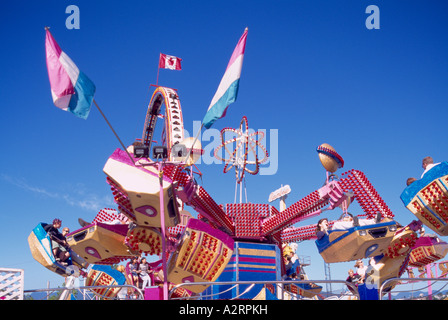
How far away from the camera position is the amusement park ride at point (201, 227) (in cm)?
881

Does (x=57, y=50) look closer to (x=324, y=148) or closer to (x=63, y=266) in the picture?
(x=63, y=266)

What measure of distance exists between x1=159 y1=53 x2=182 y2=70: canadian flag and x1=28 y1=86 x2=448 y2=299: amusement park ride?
0.95 metres

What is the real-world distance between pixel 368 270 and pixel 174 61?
906 centimetres

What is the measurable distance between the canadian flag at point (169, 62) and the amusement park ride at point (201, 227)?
3.12ft

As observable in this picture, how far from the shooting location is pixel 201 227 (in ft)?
34.7

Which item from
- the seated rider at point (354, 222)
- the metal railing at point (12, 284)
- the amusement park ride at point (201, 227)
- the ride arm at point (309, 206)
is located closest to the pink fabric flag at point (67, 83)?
the amusement park ride at point (201, 227)

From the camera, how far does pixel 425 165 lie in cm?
895

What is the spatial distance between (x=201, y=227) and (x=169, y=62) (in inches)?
247

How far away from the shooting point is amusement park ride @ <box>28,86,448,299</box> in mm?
8812

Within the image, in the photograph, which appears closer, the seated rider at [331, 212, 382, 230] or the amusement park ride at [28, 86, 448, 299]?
the amusement park ride at [28, 86, 448, 299]

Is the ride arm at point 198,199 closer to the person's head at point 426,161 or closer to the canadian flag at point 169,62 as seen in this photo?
the canadian flag at point 169,62

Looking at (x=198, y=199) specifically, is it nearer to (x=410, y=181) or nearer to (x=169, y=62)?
(x=169, y=62)

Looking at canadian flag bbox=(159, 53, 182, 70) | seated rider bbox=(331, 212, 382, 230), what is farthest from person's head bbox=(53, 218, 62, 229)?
seated rider bbox=(331, 212, 382, 230)

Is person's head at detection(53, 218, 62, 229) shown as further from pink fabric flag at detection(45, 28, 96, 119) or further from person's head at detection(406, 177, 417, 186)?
person's head at detection(406, 177, 417, 186)
